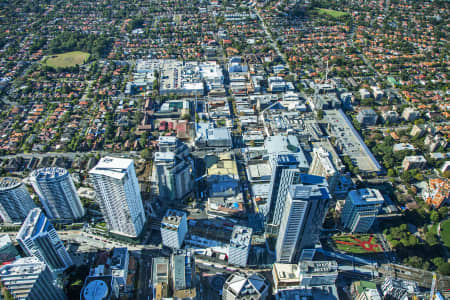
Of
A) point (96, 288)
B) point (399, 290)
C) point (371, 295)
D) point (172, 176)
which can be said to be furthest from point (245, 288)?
point (172, 176)

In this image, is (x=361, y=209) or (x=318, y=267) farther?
(x=361, y=209)

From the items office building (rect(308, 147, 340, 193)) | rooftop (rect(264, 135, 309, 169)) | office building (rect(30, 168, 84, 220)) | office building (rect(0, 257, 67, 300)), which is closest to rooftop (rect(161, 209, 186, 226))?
office building (rect(0, 257, 67, 300))

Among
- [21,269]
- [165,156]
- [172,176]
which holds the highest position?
[165,156]

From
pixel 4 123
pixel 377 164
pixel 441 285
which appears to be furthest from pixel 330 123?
pixel 4 123

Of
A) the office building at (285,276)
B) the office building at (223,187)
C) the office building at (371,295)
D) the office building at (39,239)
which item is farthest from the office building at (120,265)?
the office building at (371,295)

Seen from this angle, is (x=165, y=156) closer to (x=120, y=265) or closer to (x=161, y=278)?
(x=120, y=265)

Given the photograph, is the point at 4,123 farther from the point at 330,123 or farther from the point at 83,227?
the point at 330,123

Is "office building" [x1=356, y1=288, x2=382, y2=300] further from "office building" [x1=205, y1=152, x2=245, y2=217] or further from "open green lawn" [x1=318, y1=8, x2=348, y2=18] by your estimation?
"open green lawn" [x1=318, y1=8, x2=348, y2=18]
